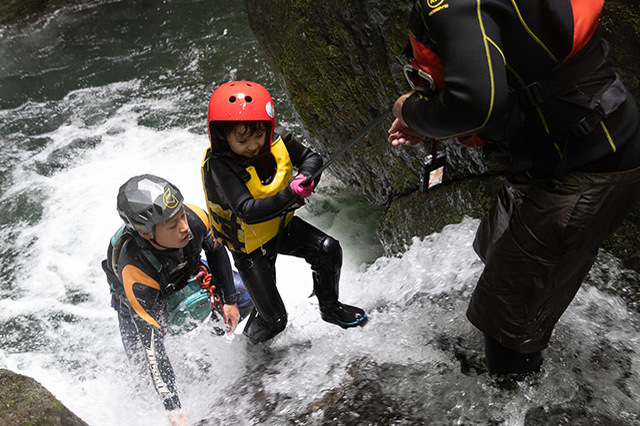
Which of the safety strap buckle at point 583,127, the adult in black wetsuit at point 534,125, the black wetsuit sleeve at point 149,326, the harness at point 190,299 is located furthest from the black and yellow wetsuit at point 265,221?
the safety strap buckle at point 583,127

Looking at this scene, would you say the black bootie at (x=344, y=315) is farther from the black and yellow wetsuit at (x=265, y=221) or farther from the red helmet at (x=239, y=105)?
the red helmet at (x=239, y=105)

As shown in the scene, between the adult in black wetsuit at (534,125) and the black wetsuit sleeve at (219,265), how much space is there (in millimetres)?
1916

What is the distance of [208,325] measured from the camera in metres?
4.01

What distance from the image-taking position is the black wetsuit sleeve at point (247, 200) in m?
2.68

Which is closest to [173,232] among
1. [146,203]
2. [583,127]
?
[146,203]

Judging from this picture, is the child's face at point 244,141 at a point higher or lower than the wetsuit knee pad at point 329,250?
higher

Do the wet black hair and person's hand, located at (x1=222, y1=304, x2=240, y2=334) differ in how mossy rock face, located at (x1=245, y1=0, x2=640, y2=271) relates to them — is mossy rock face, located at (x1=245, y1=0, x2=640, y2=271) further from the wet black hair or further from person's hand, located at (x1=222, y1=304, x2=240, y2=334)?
the wet black hair

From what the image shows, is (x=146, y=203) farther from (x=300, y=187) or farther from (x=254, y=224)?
(x=300, y=187)

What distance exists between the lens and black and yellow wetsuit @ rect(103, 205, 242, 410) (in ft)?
10.8

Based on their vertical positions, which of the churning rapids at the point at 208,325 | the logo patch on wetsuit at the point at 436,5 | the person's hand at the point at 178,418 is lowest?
the person's hand at the point at 178,418

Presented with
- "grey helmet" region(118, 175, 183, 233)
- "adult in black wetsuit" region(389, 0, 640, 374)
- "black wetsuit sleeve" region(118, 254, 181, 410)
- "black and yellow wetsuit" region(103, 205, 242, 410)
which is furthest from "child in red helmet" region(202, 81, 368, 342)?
"adult in black wetsuit" region(389, 0, 640, 374)

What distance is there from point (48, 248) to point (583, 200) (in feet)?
20.8

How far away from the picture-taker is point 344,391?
9.60 ft

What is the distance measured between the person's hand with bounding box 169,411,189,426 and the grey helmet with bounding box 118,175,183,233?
4.01 ft
